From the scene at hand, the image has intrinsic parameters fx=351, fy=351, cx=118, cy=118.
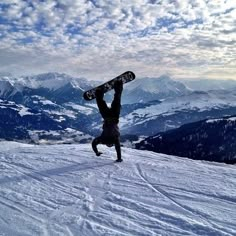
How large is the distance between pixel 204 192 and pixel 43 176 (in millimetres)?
4965

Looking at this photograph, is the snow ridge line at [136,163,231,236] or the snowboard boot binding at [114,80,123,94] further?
the snowboard boot binding at [114,80,123,94]

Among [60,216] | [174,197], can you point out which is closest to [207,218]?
[174,197]

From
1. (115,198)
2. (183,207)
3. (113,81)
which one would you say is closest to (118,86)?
(113,81)

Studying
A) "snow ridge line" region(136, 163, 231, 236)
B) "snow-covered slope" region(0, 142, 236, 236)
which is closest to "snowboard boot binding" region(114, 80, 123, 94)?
"snow-covered slope" region(0, 142, 236, 236)

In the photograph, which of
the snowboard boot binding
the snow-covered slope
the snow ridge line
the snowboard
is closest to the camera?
the snow ridge line

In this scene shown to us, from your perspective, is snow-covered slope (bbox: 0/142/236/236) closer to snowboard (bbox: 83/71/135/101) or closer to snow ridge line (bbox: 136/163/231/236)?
snow ridge line (bbox: 136/163/231/236)

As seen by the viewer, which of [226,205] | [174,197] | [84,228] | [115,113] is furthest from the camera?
[115,113]

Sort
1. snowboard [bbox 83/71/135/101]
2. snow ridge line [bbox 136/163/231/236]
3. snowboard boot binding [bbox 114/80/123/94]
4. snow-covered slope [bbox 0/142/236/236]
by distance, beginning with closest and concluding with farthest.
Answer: snow ridge line [bbox 136/163/231/236] → snow-covered slope [bbox 0/142/236/236] → snowboard boot binding [bbox 114/80/123/94] → snowboard [bbox 83/71/135/101]

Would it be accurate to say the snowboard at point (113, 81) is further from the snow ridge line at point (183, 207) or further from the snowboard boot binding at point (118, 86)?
the snow ridge line at point (183, 207)

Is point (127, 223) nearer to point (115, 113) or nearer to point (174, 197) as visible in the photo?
point (174, 197)

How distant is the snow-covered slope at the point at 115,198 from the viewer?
6660mm

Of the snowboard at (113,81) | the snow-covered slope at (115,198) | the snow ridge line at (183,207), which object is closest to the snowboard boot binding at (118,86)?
the snowboard at (113,81)

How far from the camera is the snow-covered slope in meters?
6.66

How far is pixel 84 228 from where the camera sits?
21.7ft
